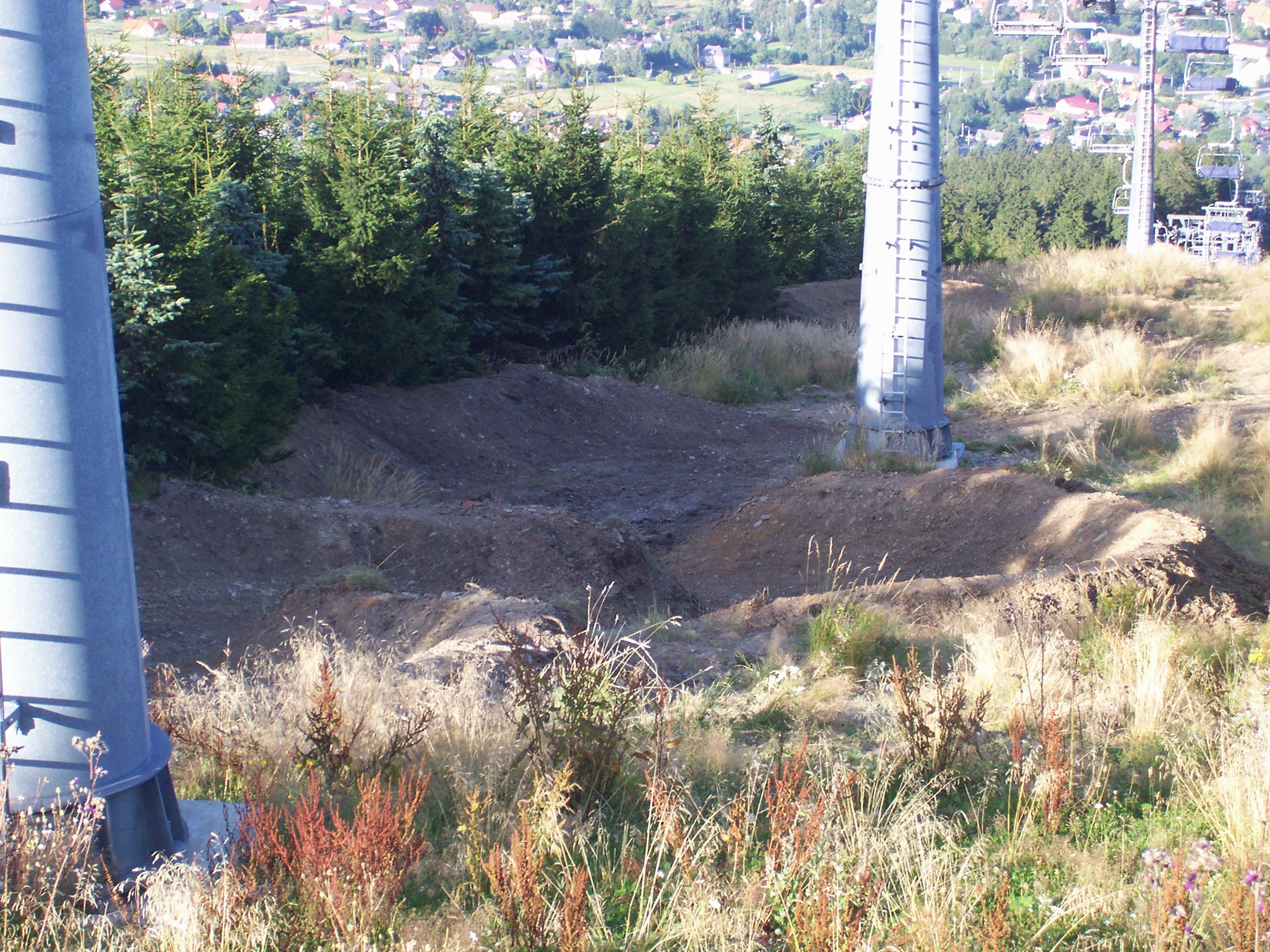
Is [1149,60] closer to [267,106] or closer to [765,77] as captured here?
[267,106]

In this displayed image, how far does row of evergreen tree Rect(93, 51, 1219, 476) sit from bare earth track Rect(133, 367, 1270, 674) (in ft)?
2.33

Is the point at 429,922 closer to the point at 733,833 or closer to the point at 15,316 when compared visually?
the point at 733,833

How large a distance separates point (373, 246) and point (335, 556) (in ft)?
13.8

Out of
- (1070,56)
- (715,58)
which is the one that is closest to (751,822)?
(1070,56)

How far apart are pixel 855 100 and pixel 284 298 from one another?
35.9m

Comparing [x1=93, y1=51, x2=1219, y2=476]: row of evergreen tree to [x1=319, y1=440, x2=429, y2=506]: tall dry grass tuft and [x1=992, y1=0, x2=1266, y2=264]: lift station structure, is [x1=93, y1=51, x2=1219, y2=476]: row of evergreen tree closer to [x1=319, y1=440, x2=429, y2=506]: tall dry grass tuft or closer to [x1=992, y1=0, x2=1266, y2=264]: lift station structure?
[x1=319, y1=440, x2=429, y2=506]: tall dry grass tuft

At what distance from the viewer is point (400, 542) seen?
24.5ft

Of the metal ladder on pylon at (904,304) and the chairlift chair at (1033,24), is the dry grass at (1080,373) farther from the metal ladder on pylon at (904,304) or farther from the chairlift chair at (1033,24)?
the chairlift chair at (1033,24)

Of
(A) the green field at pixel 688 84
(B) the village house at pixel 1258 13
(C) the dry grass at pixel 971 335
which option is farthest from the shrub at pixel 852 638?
(B) the village house at pixel 1258 13

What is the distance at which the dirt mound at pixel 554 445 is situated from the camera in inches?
382

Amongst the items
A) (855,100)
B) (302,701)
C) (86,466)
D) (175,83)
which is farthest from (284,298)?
(855,100)

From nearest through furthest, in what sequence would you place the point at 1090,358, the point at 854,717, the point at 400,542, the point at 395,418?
1. the point at 854,717
2. the point at 400,542
3. the point at 395,418
4. the point at 1090,358

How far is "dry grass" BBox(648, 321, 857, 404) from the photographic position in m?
14.4

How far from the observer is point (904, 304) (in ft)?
29.6
